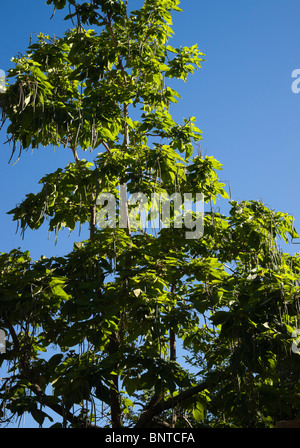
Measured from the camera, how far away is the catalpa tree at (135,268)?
4.84 metres

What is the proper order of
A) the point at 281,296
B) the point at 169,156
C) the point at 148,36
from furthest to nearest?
the point at 148,36
the point at 169,156
the point at 281,296

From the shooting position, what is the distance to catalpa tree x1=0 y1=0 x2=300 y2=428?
4.84m

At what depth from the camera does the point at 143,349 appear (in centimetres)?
525

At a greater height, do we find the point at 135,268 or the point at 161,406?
the point at 135,268

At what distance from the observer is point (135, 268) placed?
590 cm

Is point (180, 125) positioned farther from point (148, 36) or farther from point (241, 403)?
point (241, 403)

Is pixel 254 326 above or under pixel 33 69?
under

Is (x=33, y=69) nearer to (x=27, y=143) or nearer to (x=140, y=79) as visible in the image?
(x=27, y=143)

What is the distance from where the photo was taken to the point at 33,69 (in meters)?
5.59

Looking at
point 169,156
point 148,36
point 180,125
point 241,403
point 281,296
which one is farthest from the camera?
point 148,36

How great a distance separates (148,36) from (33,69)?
2363 mm

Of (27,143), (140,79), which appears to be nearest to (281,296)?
(27,143)

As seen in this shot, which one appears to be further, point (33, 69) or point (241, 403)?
point (33, 69)
